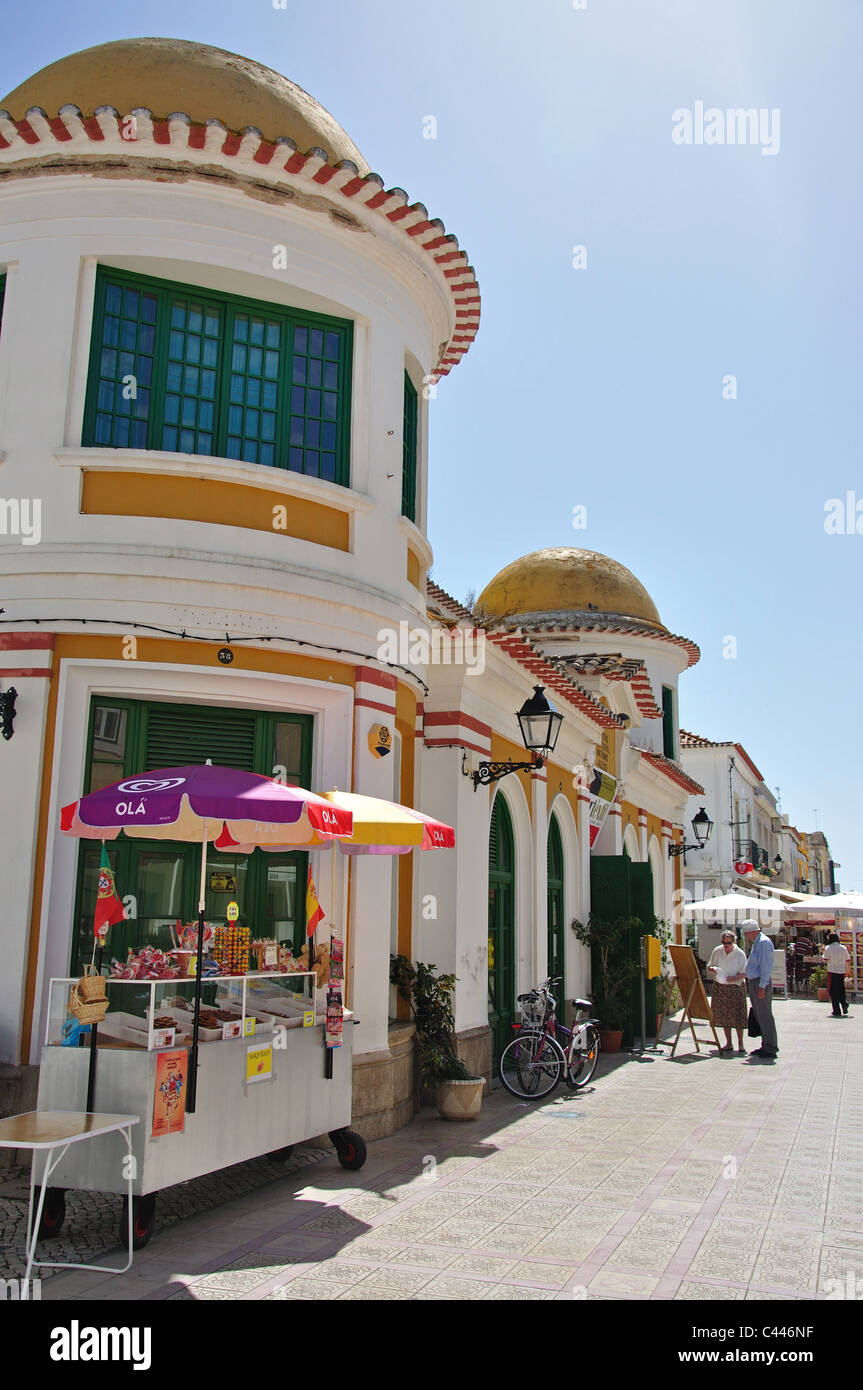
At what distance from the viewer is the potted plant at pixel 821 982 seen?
27453 mm

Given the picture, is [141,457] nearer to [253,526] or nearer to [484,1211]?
[253,526]

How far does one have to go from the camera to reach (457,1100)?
390 inches

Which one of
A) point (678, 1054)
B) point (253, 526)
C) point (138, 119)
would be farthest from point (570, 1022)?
point (138, 119)

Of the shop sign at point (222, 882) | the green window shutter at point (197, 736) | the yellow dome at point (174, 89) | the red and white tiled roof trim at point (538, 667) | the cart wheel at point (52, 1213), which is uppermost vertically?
the yellow dome at point (174, 89)

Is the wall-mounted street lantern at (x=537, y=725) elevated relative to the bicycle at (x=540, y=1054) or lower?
elevated

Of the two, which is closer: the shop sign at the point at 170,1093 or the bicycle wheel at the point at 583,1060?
the shop sign at the point at 170,1093

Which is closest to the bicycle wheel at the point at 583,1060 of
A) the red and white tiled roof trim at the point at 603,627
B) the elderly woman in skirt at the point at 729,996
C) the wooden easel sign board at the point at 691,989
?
the elderly woman in skirt at the point at 729,996

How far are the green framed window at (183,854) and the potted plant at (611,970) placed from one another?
26.9 feet

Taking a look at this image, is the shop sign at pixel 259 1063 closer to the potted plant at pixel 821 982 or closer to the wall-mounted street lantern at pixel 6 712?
the wall-mounted street lantern at pixel 6 712

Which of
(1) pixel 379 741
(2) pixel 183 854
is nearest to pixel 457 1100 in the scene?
(1) pixel 379 741

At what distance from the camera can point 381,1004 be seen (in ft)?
30.4

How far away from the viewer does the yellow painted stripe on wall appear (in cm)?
855

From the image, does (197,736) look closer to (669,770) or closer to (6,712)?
(6,712)

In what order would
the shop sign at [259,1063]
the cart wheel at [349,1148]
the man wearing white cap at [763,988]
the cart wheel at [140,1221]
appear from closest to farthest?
1. the cart wheel at [140,1221]
2. the shop sign at [259,1063]
3. the cart wheel at [349,1148]
4. the man wearing white cap at [763,988]
